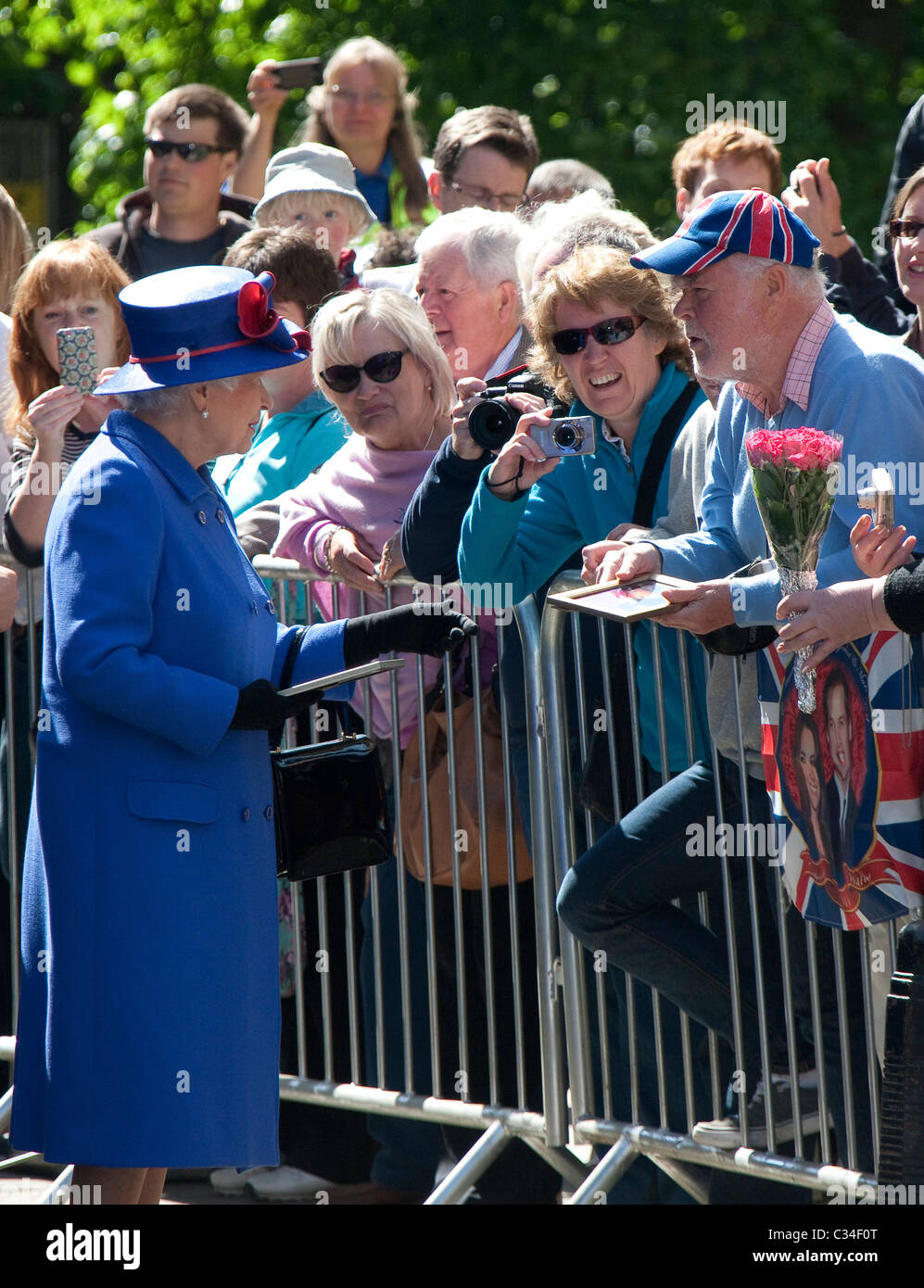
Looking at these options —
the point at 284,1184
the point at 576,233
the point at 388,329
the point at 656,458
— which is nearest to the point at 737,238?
the point at 656,458

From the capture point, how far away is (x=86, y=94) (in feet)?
49.8

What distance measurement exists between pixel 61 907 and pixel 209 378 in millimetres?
1099

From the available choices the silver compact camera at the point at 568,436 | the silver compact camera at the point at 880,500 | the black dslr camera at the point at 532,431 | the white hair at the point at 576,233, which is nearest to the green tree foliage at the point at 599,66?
the white hair at the point at 576,233

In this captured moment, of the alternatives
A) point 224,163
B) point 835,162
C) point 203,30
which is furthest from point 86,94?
point 224,163

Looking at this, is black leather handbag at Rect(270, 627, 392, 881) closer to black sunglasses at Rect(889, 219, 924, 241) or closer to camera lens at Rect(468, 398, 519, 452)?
camera lens at Rect(468, 398, 519, 452)

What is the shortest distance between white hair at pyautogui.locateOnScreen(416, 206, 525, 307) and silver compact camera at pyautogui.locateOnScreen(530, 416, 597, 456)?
3.87ft

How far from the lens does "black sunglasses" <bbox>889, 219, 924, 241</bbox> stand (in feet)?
14.0

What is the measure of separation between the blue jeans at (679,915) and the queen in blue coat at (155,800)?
0.75m

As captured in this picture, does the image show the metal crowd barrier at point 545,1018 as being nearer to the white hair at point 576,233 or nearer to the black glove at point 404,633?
the black glove at point 404,633

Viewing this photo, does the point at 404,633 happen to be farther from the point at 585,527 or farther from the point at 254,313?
the point at 254,313

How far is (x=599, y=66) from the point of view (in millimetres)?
11953

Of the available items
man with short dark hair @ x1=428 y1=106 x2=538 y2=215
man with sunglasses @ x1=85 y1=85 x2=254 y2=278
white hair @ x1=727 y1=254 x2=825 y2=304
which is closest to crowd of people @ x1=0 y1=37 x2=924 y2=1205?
white hair @ x1=727 y1=254 x2=825 y2=304

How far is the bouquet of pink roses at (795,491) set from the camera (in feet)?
10.7
